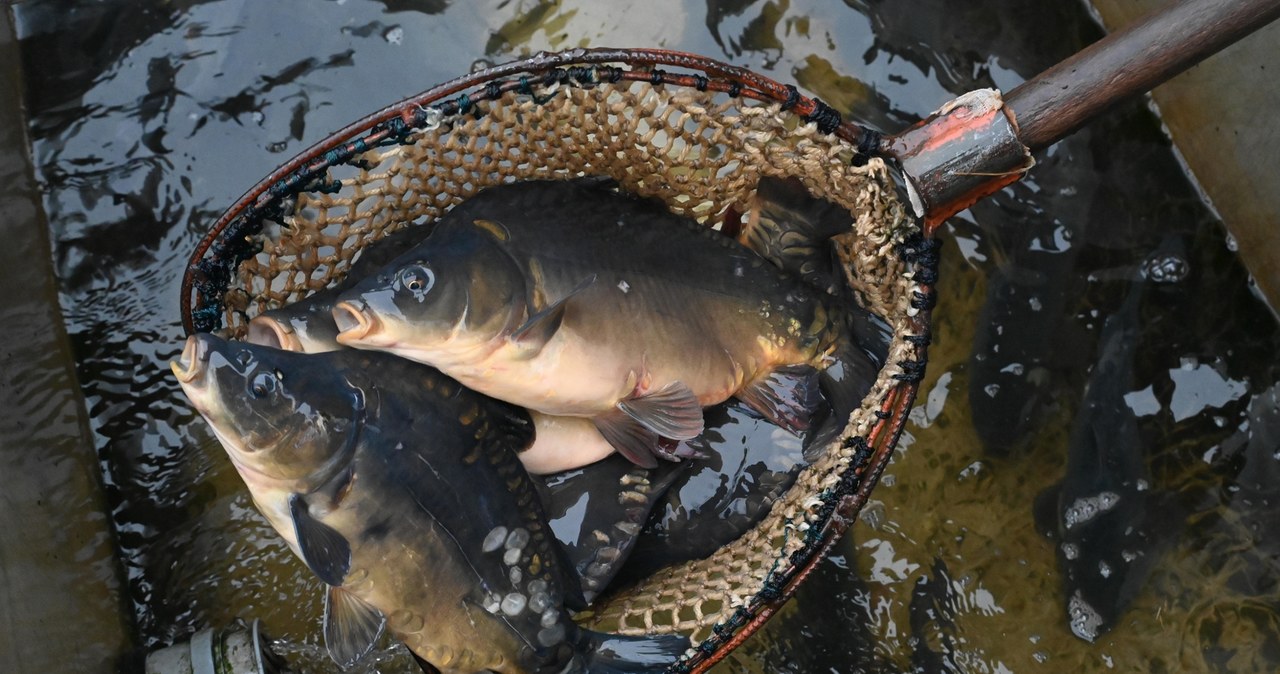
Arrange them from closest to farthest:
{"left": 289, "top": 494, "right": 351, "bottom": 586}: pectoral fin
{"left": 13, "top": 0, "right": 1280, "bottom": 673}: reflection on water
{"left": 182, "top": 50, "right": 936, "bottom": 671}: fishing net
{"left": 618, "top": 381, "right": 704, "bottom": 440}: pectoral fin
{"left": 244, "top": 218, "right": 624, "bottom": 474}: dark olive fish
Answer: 1. {"left": 289, "top": 494, "right": 351, "bottom": 586}: pectoral fin
2. {"left": 182, "top": 50, "right": 936, "bottom": 671}: fishing net
3. {"left": 244, "top": 218, "right": 624, "bottom": 474}: dark olive fish
4. {"left": 618, "top": 381, "right": 704, "bottom": 440}: pectoral fin
5. {"left": 13, "top": 0, "right": 1280, "bottom": 673}: reflection on water

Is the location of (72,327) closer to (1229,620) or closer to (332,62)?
(332,62)

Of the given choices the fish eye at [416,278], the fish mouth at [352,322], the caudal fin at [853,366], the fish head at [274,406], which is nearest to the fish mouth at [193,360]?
the fish head at [274,406]

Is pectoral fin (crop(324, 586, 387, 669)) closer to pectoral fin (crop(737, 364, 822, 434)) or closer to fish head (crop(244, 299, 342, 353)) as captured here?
fish head (crop(244, 299, 342, 353))

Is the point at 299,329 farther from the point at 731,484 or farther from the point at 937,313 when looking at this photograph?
the point at 937,313

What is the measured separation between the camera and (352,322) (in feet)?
6.80

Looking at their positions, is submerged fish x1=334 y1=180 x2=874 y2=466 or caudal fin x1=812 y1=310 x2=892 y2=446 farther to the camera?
caudal fin x1=812 y1=310 x2=892 y2=446

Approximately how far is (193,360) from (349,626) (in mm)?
691

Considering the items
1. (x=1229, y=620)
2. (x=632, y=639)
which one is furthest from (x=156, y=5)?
(x=1229, y=620)

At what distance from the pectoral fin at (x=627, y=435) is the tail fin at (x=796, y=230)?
56cm

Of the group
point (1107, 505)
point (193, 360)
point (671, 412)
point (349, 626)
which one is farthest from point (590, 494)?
point (1107, 505)

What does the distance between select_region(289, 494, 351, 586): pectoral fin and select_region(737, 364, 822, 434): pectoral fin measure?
3.53 ft

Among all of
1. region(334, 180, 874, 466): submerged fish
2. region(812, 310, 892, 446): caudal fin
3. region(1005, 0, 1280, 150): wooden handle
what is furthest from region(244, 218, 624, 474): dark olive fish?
region(1005, 0, 1280, 150): wooden handle

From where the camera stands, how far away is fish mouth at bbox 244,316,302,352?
2221 millimetres

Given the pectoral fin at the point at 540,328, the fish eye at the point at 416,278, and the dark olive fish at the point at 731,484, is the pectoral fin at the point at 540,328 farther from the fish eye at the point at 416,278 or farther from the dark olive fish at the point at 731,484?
the dark olive fish at the point at 731,484
